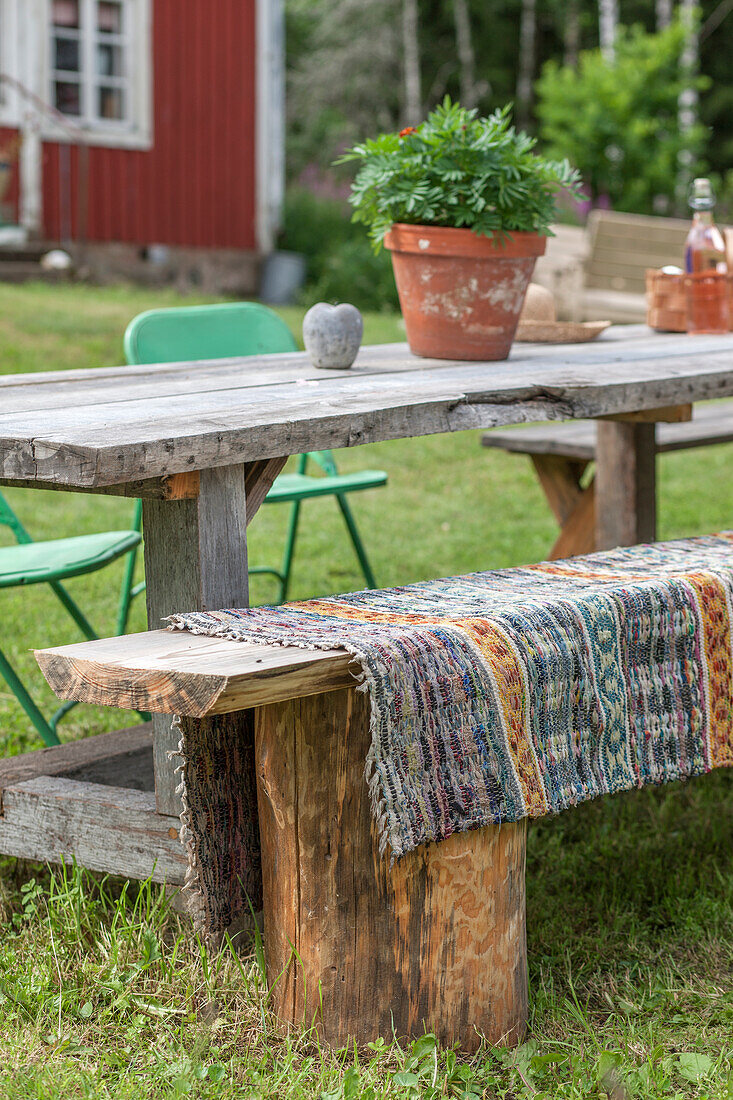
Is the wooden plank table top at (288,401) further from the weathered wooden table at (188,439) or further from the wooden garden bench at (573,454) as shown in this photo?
the wooden garden bench at (573,454)

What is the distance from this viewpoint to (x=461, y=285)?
106 inches

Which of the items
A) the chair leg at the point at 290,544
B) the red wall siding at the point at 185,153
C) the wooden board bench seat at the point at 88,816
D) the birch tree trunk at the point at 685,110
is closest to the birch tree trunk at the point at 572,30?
the birch tree trunk at the point at 685,110

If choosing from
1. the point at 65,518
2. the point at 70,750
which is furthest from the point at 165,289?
the point at 70,750

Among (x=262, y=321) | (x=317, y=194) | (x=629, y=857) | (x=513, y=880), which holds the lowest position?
(x=629, y=857)

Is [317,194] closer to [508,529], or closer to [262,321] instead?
[508,529]

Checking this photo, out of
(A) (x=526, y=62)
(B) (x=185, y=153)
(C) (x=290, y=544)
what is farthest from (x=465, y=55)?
(C) (x=290, y=544)

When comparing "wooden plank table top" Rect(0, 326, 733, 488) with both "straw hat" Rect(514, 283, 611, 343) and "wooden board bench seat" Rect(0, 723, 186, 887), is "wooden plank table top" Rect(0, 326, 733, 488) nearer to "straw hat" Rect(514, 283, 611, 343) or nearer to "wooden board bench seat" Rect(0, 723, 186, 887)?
"straw hat" Rect(514, 283, 611, 343)

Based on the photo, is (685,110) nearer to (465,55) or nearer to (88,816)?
(465,55)

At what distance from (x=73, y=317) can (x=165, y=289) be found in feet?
11.6

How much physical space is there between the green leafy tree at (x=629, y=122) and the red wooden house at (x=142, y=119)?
154 inches

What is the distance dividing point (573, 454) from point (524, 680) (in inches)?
90.4

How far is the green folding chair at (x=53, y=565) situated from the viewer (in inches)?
108

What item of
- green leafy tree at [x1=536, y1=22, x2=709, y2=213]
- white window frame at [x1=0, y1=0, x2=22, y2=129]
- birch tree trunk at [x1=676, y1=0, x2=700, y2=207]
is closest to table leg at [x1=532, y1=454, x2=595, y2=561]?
white window frame at [x1=0, y1=0, x2=22, y2=129]

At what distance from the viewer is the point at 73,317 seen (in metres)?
8.83
